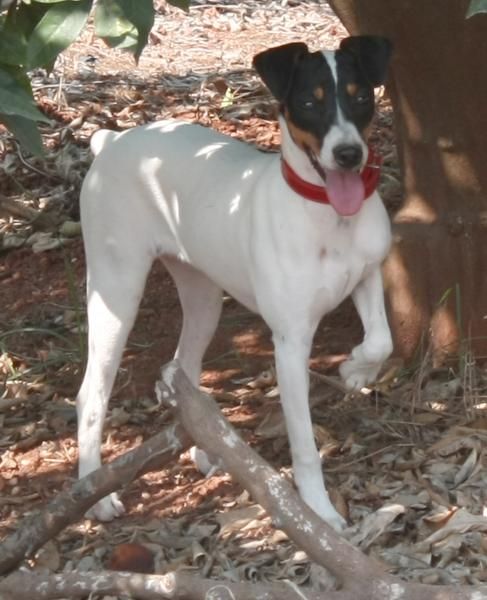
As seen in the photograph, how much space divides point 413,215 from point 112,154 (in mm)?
1463

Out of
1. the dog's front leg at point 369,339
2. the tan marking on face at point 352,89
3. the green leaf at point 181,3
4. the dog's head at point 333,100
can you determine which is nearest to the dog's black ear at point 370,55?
the dog's head at point 333,100

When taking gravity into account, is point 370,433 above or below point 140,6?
below

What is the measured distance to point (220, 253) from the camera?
18.3 ft

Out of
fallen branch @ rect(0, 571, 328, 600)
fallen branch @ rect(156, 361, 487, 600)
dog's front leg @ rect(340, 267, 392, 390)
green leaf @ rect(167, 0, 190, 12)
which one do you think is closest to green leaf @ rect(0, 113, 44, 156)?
green leaf @ rect(167, 0, 190, 12)

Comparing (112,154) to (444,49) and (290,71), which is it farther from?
(444,49)

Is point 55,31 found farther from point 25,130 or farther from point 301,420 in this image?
point 301,420

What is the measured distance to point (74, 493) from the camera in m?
4.73

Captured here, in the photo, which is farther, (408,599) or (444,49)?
(444,49)

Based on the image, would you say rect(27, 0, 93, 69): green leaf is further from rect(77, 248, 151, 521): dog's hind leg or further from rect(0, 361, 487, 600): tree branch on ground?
rect(77, 248, 151, 521): dog's hind leg

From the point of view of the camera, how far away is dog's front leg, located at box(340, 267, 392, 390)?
208 inches

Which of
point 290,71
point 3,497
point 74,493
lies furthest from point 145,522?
point 290,71

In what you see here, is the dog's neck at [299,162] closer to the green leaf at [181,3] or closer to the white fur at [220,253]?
the white fur at [220,253]

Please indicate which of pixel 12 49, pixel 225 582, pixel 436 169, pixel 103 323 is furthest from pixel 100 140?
pixel 225 582

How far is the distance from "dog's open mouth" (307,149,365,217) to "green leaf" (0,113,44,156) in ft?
3.98
